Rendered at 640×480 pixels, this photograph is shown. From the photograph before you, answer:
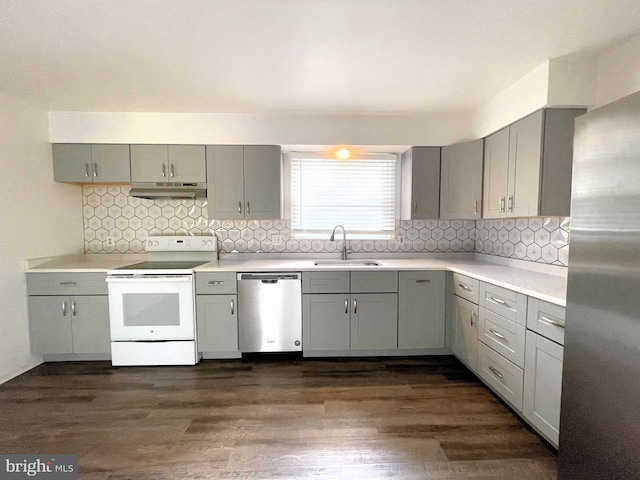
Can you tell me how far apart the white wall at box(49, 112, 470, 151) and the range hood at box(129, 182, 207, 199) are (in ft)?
1.40

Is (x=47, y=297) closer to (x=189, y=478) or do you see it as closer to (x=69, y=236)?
(x=69, y=236)

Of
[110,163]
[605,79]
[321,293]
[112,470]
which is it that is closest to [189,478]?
[112,470]

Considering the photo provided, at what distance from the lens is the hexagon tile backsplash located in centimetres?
322

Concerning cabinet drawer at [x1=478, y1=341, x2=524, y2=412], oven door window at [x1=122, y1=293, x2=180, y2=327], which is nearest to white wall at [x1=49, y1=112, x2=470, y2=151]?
oven door window at [x1=122, y1=293, x2=180, y2=327]

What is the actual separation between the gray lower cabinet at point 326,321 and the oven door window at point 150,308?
111 centimetres

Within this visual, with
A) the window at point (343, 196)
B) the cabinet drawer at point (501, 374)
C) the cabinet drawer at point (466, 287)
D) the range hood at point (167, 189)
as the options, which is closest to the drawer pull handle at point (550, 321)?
the cabinet drawer at point (501, 374)

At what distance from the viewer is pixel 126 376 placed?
2.48 meters

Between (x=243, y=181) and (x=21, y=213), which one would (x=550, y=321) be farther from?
(x=21, y=213)

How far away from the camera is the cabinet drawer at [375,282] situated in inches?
108

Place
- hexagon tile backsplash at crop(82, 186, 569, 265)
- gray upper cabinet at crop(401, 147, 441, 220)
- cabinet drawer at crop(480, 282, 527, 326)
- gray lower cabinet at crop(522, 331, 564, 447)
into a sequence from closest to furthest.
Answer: gray lower cabinet at crop(522, 331, 564, 447), cabinet drawer at crop(480, 282, 527, 326), gray upper cabinet at crop(401, 147, 441, 220), hexagon tile backsplash at crop(82, 186, 569, 265)

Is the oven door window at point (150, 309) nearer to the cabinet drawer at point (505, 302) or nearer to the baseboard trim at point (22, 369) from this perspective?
the baseboard trim at point (22, 369)

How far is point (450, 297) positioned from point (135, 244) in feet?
11.3

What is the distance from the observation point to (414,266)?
277 centimetres

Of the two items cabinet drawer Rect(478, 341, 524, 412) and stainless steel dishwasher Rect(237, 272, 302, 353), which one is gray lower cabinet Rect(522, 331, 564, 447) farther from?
stainless steel dishwasher Rect(237, 272, 302, 353)
